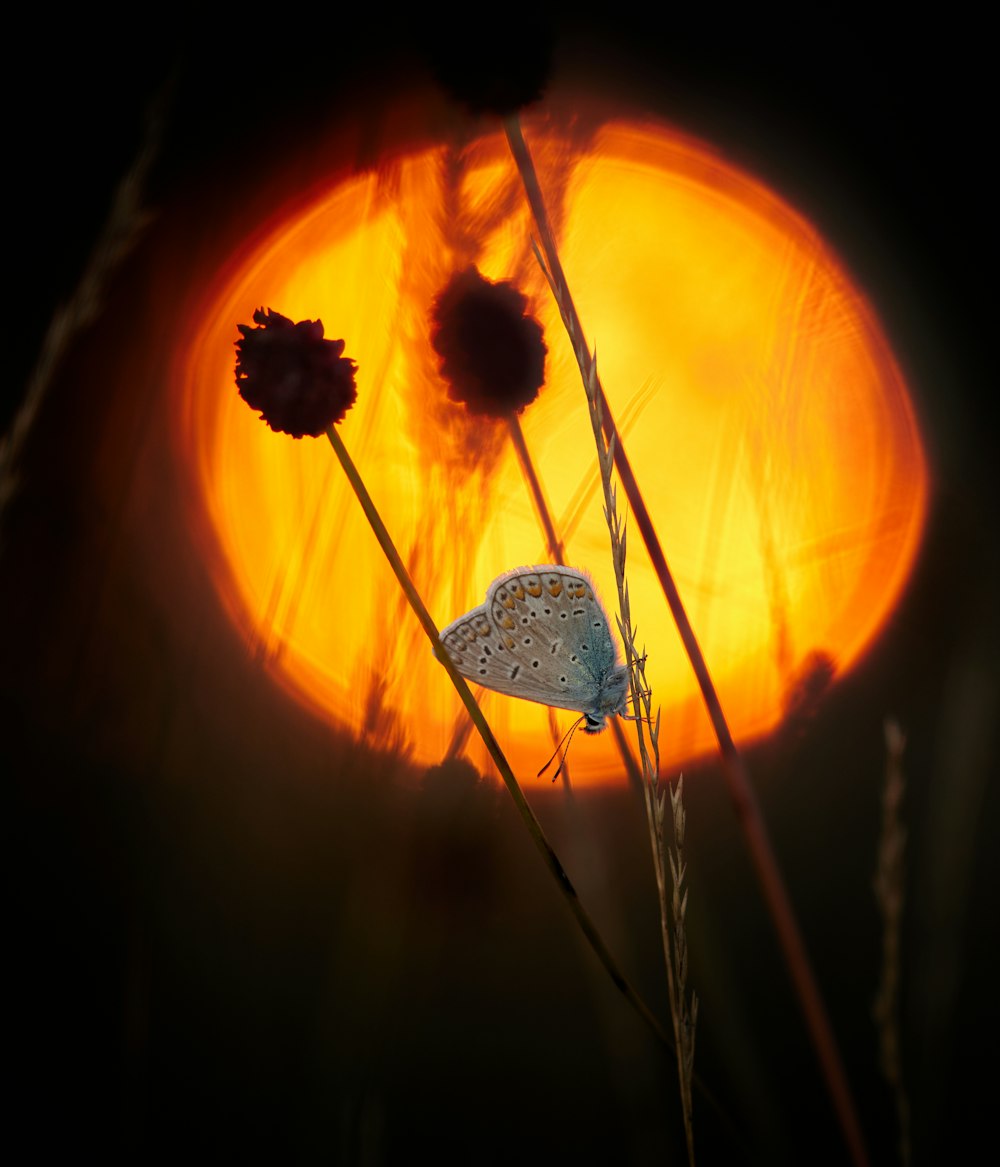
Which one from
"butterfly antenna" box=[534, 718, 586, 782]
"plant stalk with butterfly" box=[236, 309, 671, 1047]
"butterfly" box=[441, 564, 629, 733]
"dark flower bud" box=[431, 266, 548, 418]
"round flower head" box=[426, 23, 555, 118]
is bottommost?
"butterfly antenna" box=[534, 718, 586, 782]

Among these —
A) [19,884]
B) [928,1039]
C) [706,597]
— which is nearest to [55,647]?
[19,884]

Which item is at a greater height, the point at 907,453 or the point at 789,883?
the point at 907,453

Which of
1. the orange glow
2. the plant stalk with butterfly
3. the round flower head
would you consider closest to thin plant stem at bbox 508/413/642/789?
the orange glow

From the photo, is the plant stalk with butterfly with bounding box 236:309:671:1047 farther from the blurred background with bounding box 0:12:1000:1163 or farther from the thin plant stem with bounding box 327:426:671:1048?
the blurred background with bounding box 0:12:1000:1163

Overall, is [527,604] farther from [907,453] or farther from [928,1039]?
[907,453]

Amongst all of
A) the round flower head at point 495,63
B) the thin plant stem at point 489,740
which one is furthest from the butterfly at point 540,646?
the round flower head at point 495,63
